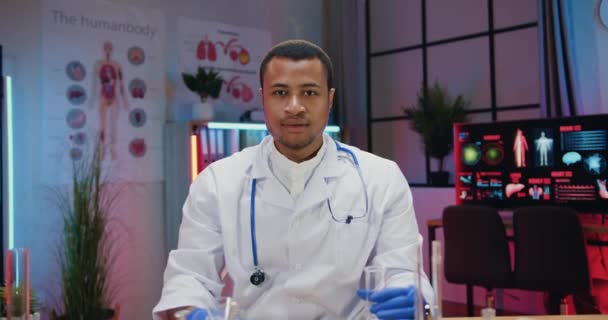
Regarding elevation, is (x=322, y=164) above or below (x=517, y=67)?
below

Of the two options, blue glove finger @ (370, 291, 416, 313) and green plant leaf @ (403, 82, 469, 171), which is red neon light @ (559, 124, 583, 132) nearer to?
green plant leaf @ (403, 82, 469, 171)

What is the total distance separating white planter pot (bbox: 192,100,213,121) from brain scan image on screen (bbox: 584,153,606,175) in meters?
2.56

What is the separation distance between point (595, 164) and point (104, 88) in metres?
3.28

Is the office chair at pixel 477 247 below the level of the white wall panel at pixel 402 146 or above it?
below

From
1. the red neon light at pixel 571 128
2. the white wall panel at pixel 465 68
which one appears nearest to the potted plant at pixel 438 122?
the white wall panel at pixel 465 68

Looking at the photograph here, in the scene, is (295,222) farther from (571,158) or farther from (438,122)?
(438,122)

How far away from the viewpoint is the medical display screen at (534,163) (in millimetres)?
4078

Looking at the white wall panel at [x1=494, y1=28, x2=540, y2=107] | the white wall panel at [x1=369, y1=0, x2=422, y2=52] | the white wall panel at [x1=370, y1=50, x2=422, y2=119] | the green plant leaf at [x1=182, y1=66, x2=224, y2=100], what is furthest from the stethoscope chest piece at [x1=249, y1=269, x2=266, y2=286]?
the white wall panel at [x1=369, y1=0, x2=422, y2=52]

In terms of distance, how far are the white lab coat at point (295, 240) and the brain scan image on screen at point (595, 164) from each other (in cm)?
264

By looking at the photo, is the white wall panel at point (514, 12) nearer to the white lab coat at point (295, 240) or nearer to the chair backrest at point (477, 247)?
the chair backrest at point (477, 247)

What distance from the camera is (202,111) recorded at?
441cm

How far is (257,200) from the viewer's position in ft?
6.18

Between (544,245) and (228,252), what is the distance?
7.85 ft

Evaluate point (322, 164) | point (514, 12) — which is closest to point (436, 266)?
point (322, 164)
